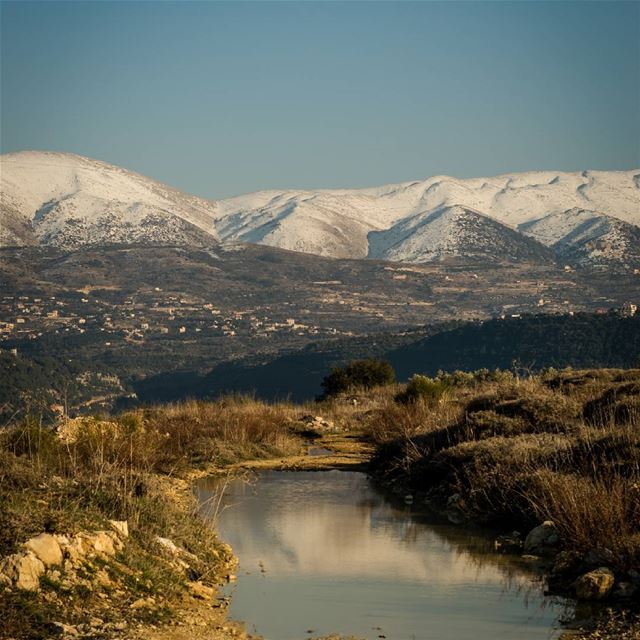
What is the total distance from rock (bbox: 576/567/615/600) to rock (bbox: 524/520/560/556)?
2.16 meters

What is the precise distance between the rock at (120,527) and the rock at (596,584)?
16.4 ft

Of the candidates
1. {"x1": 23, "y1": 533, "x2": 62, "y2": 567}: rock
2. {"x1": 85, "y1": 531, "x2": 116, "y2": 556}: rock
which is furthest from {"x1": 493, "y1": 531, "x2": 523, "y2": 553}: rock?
{"x1": 23, "y1": 533, "x2": 62, "y2": 567}: rock

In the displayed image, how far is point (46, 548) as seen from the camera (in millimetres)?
11914

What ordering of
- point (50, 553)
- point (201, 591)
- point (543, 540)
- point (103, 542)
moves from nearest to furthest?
point (50, 553)
point (103, 542)
point (201, 591)
point (543, 540)

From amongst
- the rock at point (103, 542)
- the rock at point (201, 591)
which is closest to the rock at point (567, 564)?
the rock at point (201, 591)

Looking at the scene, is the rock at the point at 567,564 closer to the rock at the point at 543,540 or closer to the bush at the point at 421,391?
the rock at the point at 543,540

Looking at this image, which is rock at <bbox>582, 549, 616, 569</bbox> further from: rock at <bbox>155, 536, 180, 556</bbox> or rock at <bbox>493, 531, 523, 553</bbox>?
rock at <bbox>155, 536, 180, 556</bbox>

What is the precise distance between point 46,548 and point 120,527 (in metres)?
1.58

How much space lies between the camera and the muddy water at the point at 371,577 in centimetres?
1265

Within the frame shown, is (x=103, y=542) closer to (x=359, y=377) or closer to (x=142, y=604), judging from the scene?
(x=142, y=604)

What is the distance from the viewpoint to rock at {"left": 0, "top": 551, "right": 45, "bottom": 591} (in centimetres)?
1130

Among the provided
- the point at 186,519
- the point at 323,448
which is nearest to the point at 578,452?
the point at 186,519

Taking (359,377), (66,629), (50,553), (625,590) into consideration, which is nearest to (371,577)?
(625,590)

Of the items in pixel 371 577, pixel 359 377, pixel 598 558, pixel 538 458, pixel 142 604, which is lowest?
pixel 359 377
